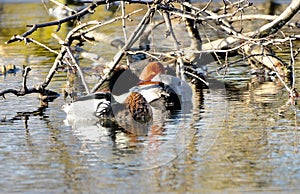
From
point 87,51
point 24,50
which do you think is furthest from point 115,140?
point 24,50

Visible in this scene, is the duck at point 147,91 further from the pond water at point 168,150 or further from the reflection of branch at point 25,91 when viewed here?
the reflection of branch at point 25,91

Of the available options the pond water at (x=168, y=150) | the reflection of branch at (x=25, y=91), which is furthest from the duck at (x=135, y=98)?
the reflection of branch at (x=25, y=91)

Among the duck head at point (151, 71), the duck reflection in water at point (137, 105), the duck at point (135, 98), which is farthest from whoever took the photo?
the duck head at point (151, 71)

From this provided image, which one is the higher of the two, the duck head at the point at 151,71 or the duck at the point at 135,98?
the duck head at the point at 151,71

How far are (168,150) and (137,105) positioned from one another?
1.76 m

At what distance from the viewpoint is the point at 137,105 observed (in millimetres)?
9742

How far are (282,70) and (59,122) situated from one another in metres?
A: 4.85

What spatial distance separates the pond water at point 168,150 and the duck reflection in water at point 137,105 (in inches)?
6.6

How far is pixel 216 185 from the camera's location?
6.73 metres

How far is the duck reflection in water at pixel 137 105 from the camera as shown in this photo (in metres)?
9.57

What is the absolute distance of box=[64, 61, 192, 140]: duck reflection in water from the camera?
9574mm

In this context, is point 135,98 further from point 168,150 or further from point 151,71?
point 151,71

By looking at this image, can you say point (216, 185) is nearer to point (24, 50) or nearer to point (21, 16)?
point (24, 50)

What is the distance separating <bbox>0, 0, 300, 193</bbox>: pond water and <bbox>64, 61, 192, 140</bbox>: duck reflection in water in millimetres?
167
